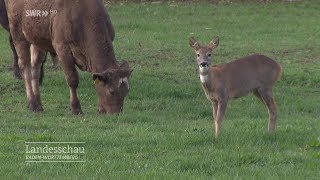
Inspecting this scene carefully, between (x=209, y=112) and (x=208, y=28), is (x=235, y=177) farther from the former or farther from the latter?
(x=208, y=28)

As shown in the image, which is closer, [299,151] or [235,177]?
[235,177]

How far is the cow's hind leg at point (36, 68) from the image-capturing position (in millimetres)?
15492

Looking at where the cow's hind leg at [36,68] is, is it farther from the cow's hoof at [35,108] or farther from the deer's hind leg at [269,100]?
the deer's hind leg at [269,100]

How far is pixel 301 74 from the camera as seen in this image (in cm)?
1834

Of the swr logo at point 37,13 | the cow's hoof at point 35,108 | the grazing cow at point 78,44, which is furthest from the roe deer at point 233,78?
the cow's hoof at point 35,108

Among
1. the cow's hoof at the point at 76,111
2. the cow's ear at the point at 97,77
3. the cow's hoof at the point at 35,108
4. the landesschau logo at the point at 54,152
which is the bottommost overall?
the cow's hoof at the point at 35,108

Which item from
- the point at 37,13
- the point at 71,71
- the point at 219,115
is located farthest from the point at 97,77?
the point at 219,115

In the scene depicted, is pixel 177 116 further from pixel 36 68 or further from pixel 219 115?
pixel 36 68

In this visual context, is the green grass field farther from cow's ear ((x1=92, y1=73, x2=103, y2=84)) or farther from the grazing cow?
cow's ear ((x1=92, y1=73, x2=103, y2=84))

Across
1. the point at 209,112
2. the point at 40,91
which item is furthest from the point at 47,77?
the point at 209,112

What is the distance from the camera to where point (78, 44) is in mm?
14922

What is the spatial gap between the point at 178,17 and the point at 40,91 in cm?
1219

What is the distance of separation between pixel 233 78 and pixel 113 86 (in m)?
2.53

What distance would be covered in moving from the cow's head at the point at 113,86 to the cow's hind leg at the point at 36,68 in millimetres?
1455
